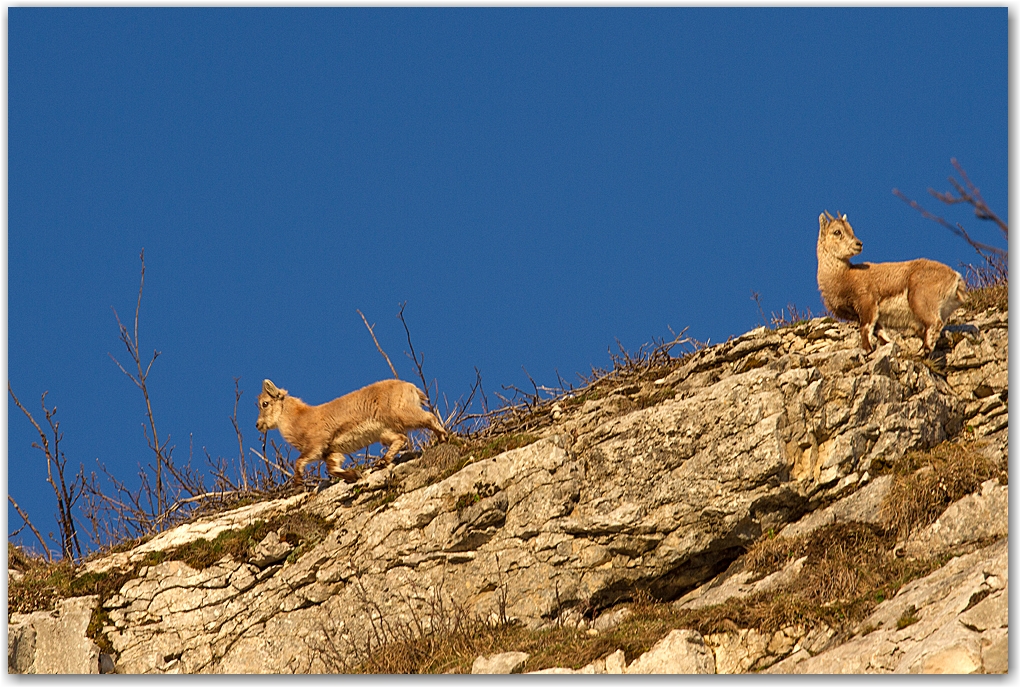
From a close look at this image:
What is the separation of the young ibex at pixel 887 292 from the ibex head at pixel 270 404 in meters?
6.93

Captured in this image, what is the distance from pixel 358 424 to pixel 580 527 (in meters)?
3.30

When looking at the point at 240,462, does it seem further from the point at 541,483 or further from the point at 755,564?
the point at 755,564

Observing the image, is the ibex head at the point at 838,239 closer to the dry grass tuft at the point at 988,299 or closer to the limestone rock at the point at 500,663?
the dry grass tuft at the point at 988,299

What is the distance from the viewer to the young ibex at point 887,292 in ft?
40.8

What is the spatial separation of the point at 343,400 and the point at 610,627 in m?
4.72

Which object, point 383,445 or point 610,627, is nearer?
point 610,627

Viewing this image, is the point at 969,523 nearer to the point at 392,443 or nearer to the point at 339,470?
the point at 392,443

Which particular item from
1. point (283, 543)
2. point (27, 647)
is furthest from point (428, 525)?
point (27, 647)

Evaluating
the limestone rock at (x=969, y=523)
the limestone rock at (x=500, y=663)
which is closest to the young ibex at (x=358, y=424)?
the limestone rock at (x=500, y=663)

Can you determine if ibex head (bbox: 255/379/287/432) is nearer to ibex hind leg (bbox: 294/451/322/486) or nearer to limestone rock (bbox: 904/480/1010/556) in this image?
ibex hind leg (bbox: 294/451/322/486)

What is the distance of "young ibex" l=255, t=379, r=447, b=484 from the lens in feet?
41.6

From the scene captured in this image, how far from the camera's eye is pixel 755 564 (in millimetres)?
10422

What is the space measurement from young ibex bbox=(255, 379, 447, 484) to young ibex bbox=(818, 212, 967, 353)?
16.6ft

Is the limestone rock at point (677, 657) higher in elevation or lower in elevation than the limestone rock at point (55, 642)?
lower
